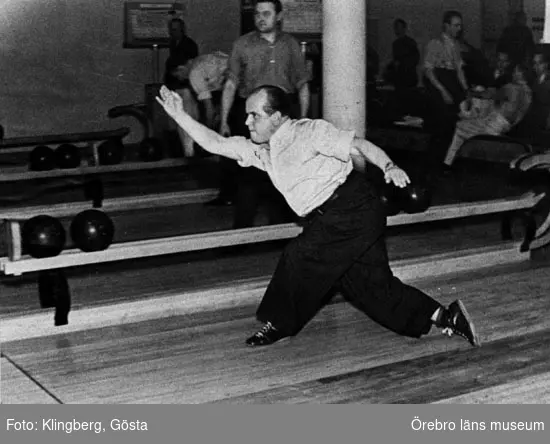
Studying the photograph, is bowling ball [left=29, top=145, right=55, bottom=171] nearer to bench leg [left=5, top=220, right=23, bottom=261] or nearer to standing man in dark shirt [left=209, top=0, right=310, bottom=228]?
standing man in dark shirt [left=209, top=0, right=310, bottom=228]

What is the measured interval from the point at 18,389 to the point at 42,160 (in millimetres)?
3683

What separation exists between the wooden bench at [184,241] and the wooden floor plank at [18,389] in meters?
0.46

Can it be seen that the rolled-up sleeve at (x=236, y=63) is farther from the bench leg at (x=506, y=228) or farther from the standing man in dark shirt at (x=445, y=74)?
the standing man in dark shirt at (x=445, y=74)

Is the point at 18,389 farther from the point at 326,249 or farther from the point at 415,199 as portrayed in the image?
the point at 415,199

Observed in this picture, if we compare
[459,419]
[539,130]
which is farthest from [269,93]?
[539,130]

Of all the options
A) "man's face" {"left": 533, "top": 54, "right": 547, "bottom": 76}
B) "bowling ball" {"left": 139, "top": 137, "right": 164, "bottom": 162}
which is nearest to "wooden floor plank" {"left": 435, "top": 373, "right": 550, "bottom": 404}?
"bowling ball" {"left": 139, "top": 137, "right": 164, "bottom": 162}

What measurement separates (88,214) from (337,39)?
6.05ft

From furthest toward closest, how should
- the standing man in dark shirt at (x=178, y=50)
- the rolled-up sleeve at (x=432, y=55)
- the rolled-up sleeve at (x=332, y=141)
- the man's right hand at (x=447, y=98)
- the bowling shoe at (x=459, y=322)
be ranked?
the rolled-up sleeve at (x=432, y=55), the man's right hand at (x=447, y=98), the standing man in dark shirt at (x=178, y=50), the bowling shoe at (x=459, y=322), the rolled-up sleeve at (x=332, y=141)

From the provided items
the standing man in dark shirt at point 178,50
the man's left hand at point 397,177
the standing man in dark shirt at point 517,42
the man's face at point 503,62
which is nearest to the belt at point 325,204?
the man's left hand at point 397,177

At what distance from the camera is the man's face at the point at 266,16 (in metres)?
4.99

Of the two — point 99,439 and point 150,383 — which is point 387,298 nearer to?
point 150,383

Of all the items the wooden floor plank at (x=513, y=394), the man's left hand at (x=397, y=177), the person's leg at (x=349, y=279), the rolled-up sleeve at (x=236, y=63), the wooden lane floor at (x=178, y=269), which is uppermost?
the rolled-up sleeve at (x=236, y=63)

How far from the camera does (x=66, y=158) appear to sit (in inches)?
271

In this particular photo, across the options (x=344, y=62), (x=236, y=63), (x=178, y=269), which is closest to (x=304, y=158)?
(x=178, y=269)
